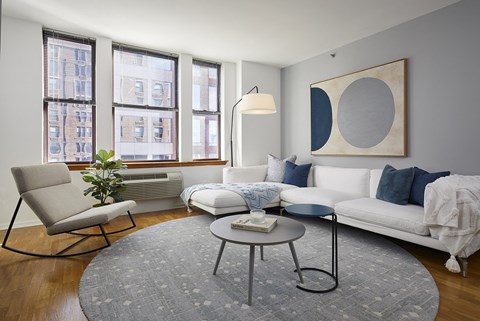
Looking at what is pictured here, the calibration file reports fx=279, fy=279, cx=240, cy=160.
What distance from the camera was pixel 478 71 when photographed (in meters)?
2.94

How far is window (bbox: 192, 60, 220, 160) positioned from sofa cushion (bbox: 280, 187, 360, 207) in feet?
5.97

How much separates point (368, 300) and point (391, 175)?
1680mm

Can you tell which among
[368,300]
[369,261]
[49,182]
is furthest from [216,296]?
[49,182]

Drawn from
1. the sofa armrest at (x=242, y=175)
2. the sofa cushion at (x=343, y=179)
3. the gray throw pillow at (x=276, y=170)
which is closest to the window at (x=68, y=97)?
the sofa armrest at (x=242, y=175)

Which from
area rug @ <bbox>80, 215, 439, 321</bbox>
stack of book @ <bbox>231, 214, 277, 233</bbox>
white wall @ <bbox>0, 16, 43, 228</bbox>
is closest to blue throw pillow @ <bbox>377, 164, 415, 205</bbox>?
area rug @ <bbox>80, 215, 439, 321</bbox>

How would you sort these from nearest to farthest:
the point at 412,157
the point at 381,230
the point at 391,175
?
the point at 381,230
the point at 391,175
the point at 412,157

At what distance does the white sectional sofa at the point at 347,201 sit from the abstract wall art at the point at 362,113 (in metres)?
0.40

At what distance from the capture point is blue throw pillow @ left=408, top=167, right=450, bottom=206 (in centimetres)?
286

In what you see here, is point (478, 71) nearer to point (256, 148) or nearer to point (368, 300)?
point (368, 300)

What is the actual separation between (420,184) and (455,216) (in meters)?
0.73

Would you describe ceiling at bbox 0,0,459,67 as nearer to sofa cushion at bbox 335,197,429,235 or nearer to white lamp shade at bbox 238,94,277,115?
white lamp shade at bbox 238,94,277,115

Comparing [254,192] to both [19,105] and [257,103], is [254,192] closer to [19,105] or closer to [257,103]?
[257,103]

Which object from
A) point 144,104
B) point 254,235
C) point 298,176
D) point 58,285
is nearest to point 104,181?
point 144,104

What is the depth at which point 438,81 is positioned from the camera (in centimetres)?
324
